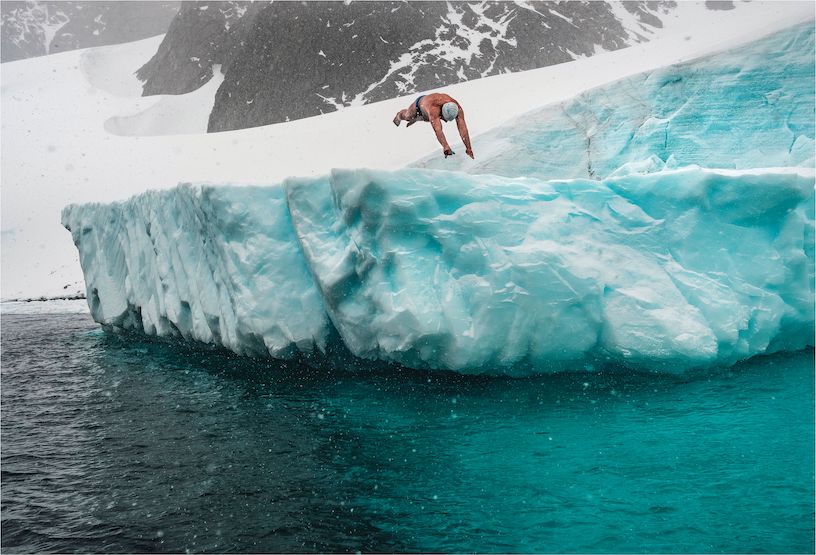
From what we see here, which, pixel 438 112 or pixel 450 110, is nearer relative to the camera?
pixel 450 110

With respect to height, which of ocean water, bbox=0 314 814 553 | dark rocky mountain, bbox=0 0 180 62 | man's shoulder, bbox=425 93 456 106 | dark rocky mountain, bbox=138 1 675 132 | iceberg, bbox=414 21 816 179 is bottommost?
ocean water, bbox=0 314 814 553

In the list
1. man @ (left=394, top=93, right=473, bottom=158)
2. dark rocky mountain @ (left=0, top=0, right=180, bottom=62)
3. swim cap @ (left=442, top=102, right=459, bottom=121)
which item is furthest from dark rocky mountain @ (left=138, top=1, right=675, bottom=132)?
dark rocky mountain @ (left=0, top=0, right=180, bottom=62)

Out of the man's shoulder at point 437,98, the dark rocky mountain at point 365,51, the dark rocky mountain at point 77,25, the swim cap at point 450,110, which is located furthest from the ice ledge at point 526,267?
the dark rocky mountain at point 77,25

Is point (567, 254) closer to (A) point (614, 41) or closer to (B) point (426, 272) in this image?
(B) point (426, 272)

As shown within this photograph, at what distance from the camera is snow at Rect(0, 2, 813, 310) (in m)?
10.5

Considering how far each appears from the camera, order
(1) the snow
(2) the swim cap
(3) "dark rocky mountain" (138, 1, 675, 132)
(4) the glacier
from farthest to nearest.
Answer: (3) "dark rocky mountain" (138, 1, 675, 132)
(1) the snow
(2) the swim cap
(4) the glacier

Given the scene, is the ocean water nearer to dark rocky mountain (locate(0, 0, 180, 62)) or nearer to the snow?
Answer: the snow

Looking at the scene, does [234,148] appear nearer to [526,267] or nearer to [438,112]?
[438,112]

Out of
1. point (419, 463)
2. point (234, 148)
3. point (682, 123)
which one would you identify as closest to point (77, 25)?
point (234, 148)

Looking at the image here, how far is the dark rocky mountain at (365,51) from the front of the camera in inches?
1199

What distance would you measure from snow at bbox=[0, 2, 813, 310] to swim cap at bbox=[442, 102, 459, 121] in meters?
3.97

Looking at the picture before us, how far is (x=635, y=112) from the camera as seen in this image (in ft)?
28.1

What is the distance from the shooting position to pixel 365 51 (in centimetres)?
3078

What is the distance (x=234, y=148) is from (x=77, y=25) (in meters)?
57.8
